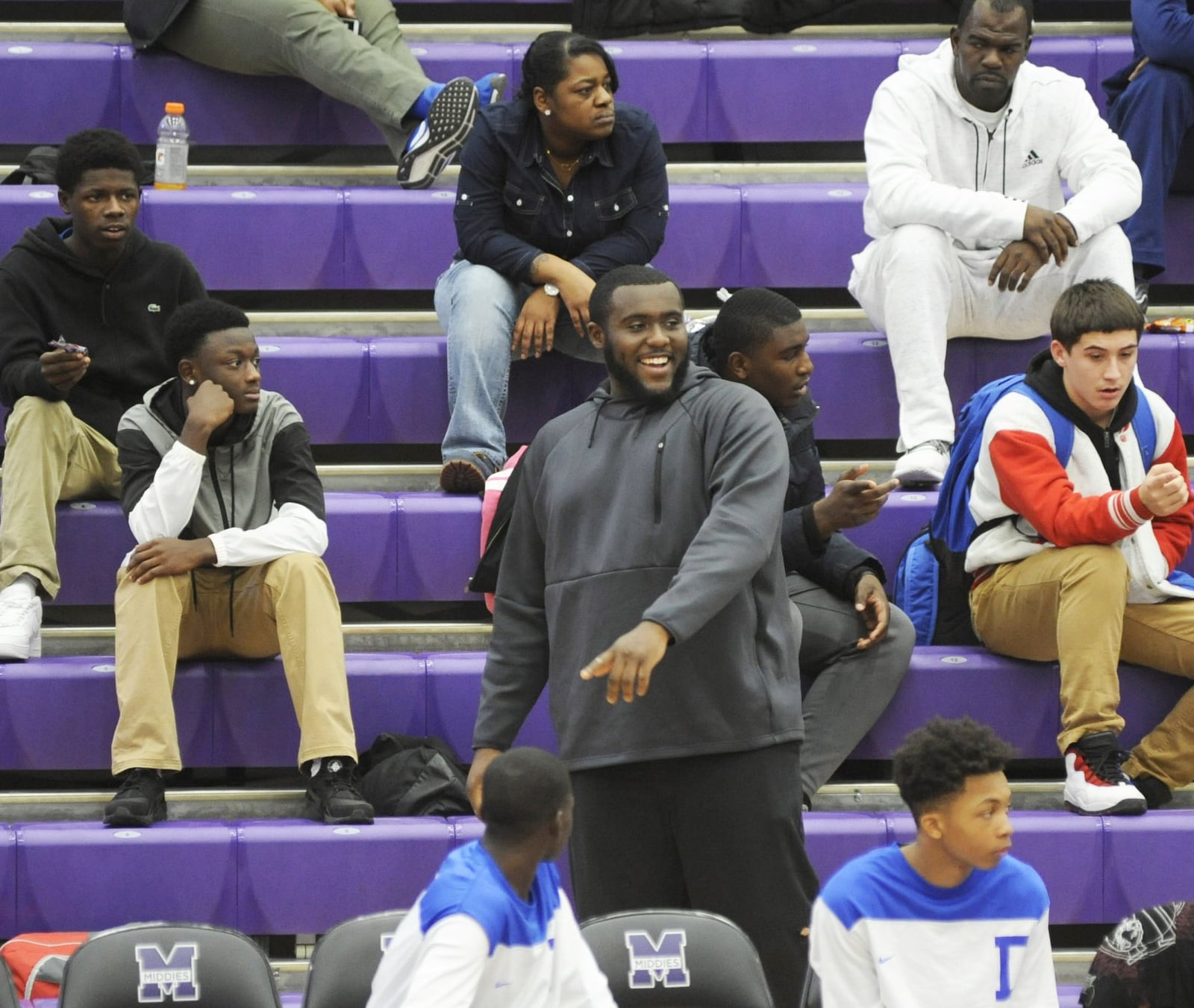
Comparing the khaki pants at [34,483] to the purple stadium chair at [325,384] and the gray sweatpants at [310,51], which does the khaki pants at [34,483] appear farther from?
the gray sweatpants at [310,51]

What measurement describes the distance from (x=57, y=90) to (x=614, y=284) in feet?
10.1

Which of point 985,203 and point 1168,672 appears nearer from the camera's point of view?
point 1168,672

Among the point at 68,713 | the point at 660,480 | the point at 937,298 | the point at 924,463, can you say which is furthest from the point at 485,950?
the point at 937,298

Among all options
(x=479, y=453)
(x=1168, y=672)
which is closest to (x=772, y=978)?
(x=1168, y=672)

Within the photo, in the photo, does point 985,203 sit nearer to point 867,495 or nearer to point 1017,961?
point 867,495

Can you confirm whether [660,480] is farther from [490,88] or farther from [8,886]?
[490,88]

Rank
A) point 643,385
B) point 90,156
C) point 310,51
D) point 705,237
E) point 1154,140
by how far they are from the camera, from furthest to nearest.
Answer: point 310,51 → point 705,237 → point 1154,140 → point 90,156 → point 643,385

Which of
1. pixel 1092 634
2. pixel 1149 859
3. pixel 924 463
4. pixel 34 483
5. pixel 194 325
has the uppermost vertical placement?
pixel 194 325

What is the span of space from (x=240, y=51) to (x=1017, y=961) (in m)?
3.84

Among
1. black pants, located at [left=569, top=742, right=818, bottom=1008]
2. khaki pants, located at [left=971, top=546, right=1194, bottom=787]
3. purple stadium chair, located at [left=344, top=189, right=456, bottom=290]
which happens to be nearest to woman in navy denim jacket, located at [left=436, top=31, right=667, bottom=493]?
purple stadium chair, located at [left=344, top=189, right=456, bottom=290]

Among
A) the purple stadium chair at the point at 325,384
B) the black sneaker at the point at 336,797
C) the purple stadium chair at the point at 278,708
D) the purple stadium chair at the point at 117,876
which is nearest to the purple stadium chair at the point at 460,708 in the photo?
the purple stadium chair at the point at 278,708

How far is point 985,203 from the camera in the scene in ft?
16.1

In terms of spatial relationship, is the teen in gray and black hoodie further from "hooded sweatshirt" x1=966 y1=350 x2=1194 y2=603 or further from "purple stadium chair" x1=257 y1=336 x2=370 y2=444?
"hooded sweatshirt" x1=966 y1=350 x2=1194 y2=603

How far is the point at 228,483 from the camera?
14.0 ft
